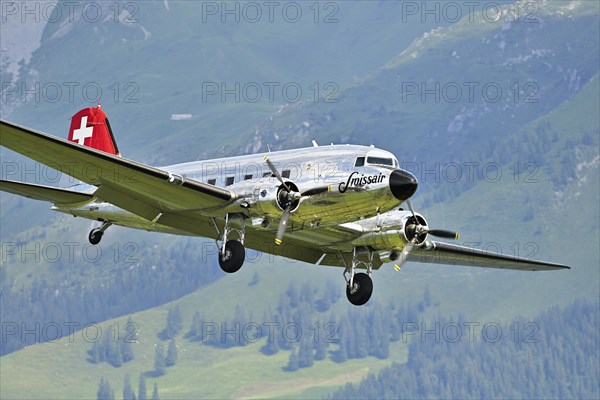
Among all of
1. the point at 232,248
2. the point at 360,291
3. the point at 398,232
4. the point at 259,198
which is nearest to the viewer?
the point at 259,198

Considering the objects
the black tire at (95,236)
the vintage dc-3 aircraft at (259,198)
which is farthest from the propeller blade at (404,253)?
the black tire at (95,236)

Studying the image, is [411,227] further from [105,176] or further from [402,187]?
[105,176]

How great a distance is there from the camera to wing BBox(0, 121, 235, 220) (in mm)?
40656

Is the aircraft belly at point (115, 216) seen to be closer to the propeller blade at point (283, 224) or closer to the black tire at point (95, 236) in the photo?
the black tire at point (95, 236)

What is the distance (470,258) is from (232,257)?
11.5 m

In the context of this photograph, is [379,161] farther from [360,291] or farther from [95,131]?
[95,131]

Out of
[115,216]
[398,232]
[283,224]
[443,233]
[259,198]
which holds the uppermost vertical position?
[115,216]

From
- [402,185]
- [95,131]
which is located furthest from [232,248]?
[95,131]

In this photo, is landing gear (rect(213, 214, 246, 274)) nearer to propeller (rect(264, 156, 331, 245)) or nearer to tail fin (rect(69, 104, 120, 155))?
propeller (rect(264, 156, 331, 245))

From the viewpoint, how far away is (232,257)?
42.8 m

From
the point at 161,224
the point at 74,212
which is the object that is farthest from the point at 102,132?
the point at 161,224

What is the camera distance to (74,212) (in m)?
48.1

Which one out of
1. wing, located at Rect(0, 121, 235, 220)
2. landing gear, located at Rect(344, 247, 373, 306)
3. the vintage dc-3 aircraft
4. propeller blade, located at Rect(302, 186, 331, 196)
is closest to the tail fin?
the vintage dc-3 aircraft

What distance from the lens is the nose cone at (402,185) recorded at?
137 feet
